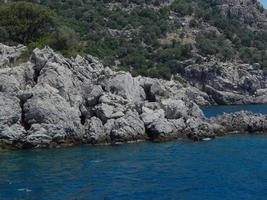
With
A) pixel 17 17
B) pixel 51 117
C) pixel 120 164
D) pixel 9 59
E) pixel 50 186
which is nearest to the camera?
pixel 50 186

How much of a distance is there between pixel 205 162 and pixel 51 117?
18795 millimetres

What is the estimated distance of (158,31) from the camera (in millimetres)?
177000

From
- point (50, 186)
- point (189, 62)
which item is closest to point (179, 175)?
point (50, 186)

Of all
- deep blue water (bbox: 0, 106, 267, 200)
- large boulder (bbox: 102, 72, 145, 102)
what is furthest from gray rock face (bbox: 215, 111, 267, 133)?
large boulder (bbox: 102, 72, 145, 102)

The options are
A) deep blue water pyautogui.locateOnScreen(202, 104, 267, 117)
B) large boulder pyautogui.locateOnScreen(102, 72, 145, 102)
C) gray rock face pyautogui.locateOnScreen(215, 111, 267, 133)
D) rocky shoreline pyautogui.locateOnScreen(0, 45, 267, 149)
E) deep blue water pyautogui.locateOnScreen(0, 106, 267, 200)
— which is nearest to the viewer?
deep blue water pyautogui.locateOnScreen(0, 106, 267, 200)

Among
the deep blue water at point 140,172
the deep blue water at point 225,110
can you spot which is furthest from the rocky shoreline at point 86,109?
the deep blue water at point 225,110

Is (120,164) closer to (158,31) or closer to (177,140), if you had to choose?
(177,140)

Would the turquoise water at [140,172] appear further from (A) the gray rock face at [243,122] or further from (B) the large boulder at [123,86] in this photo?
(A) the gray rock face at [243,122]

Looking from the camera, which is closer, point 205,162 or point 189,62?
point 205,162

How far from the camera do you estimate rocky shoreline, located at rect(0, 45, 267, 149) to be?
62531mm

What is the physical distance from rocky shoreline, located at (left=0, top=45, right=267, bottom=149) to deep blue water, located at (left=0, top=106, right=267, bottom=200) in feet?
8.35

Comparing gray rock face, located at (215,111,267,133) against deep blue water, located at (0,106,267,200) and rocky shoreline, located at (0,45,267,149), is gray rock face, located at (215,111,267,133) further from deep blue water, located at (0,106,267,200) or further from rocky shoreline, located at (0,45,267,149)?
deep blue water, located at (0,106,267,200)

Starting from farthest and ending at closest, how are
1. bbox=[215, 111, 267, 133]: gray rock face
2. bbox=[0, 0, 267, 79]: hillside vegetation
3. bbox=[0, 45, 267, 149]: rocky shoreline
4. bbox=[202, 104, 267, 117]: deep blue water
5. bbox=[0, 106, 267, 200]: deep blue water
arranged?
1. bbox=[0, 0, 267, 79]: hillside vegetation
2. bbox=[202, 104, 267, 117]: deep blue water
3. bbox=[215, 111, 267, 133]: gray rock face
4. bbox=[0, 45, 267, 149]: rocky shoreline
5. bbox=[0, 106, 267, 200]: deep blue water

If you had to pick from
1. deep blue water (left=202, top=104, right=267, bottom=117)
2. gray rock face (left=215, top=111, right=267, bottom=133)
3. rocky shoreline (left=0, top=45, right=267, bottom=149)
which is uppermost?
rocky shoreline (left=0, top=45, right=267, bottom=149)
